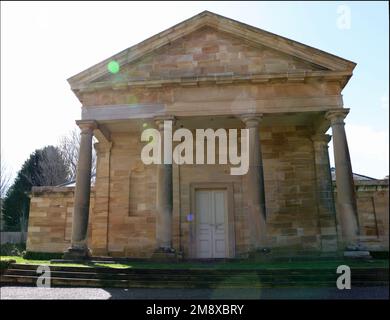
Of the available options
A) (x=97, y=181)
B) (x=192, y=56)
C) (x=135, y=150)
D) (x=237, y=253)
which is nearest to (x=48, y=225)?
(x=97, y=181)

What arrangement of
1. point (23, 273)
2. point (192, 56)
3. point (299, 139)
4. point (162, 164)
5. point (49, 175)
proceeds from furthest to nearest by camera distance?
point (49, 175), point (299, 139), point (192, 56), point (162, 164), point (23, 273)

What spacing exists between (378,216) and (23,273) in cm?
1457

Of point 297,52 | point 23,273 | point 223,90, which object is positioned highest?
point 297,52

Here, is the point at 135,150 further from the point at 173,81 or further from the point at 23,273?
the point at 23,273

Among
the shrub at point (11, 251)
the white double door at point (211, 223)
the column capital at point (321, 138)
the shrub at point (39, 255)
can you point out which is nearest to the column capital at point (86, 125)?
the white double door at point (211, 223)

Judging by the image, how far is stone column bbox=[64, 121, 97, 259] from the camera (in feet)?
37.5

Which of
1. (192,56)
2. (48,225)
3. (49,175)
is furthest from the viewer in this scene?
(49,175)

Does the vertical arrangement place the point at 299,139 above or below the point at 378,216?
above

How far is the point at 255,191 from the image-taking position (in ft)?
37.7

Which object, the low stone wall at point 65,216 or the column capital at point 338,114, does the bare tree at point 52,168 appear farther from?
the column capital at point 338,114

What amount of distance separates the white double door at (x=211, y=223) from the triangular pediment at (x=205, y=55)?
5.12 metres

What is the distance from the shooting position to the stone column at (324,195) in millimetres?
13398

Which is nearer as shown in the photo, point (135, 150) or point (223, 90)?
point (223, 90)

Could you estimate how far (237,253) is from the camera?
13531 mm
